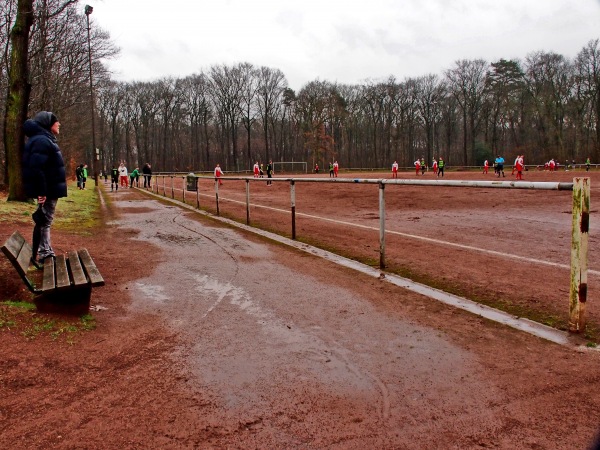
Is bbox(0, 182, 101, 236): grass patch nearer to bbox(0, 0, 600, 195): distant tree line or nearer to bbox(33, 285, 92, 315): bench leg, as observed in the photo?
bbox(33, 285, 92, 315): bench leg

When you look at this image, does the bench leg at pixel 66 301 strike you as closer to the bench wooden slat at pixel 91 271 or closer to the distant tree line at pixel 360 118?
the bench wooden slat at pixel 91 271

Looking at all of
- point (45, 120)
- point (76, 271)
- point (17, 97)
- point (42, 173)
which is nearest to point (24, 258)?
point (76, 271)

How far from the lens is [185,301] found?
466 centimetres

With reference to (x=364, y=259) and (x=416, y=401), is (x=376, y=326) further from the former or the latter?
(x=364, y=259)

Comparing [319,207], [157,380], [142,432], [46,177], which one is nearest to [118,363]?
[157,380]

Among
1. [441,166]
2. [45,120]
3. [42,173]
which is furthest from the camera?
[441,166]

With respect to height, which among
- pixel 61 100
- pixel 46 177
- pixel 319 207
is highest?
pixel 61 100

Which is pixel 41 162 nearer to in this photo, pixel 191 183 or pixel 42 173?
pixel 42 173

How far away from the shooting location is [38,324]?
369 centimetres

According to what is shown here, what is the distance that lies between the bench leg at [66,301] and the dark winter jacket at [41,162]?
1670 millimetres

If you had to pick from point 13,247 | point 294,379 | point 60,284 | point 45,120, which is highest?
point 45,120

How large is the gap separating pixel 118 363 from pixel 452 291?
348 centimetres

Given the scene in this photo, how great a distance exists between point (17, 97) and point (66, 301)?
40.5 ft

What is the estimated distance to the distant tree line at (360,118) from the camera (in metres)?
60.0
